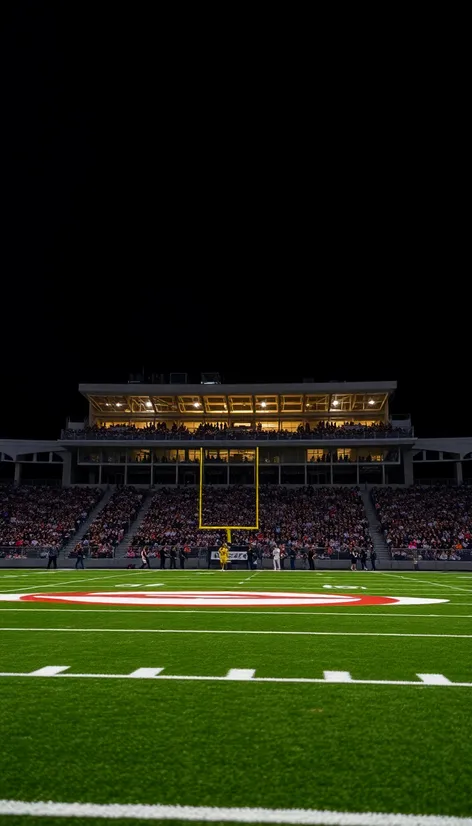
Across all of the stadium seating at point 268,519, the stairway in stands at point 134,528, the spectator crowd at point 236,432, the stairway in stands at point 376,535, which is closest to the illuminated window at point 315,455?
the spectator crowd at point 236,432

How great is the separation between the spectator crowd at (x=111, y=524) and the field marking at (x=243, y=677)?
1086 inches

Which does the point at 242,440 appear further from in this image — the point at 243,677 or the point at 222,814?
the point at 222,814

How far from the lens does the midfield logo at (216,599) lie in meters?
13.5

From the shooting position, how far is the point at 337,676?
570 cm

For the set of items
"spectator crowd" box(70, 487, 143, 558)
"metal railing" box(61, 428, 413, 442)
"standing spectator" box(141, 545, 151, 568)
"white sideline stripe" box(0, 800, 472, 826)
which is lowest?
"standing spectator" box(141, 545, 151, 568)

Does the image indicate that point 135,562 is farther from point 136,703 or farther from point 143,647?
point 136,703

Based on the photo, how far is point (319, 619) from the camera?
10.4 m

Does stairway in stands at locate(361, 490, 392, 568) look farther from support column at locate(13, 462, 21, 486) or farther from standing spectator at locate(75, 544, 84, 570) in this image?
support column at locate(13, 462, 21, 486)

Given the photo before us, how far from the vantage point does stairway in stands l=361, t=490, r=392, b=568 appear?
3319 cm

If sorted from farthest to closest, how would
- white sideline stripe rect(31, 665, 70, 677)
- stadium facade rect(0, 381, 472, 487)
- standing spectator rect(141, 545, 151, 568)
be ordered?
1. stadium facade rect(0, 381, 472, 487)
2. standing spectator rect(141, 545, 151, 568)
3. white sideline stripe rect(31, 665, 70, 677)

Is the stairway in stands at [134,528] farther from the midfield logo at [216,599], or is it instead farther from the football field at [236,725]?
the football field at [236,725]

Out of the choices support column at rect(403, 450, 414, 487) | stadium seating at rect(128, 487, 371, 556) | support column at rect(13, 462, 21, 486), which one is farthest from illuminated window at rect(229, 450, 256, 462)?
support column at rect(13, 462, 21, 486)

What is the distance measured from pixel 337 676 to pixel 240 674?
845 mm

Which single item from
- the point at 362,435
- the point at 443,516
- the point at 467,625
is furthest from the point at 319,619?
the point at 362,435
